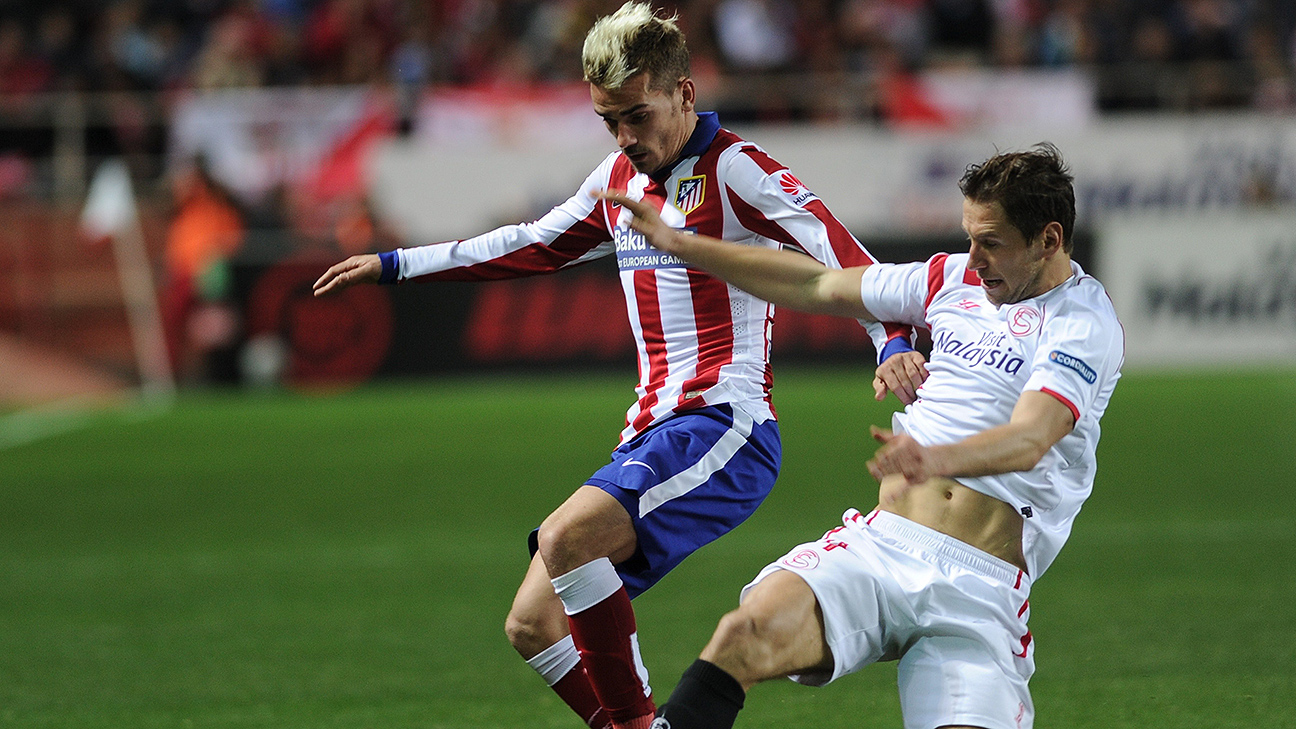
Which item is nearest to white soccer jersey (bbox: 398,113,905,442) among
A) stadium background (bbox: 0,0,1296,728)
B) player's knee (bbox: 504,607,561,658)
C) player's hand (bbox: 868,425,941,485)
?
player's knee (bbox: 504,607,561,658)

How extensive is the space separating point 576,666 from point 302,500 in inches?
254

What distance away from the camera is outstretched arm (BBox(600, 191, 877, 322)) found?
4.00 meters

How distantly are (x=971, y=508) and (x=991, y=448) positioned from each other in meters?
0.46

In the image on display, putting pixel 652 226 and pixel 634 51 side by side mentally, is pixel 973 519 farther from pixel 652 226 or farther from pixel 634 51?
pixel 634 51

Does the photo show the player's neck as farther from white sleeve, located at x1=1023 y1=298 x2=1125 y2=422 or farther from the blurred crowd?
the blurred crowd

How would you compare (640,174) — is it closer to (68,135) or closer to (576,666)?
(576,666)

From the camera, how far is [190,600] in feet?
25.9

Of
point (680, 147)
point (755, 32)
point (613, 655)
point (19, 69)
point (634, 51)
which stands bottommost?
point (613, 655)

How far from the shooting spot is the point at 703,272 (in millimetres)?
4715

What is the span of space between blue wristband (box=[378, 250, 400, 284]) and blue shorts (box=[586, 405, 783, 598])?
949 millimetres

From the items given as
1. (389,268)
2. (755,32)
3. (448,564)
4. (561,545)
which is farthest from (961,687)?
(755,32)

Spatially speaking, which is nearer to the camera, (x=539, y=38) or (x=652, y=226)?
(x=652, y=226)

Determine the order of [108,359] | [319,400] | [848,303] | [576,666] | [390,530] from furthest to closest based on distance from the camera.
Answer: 1. [108,359]
2. [319,400]
3. [390,530]
4. [576,666]
5. [848,303]

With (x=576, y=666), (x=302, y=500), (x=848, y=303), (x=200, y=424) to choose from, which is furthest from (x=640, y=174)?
(x=200, y=424)
